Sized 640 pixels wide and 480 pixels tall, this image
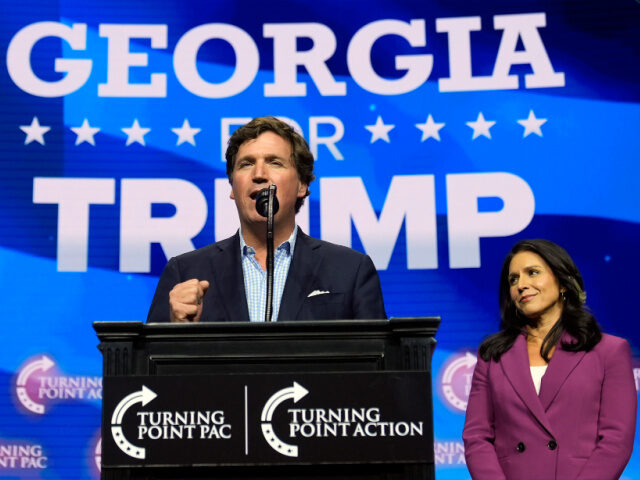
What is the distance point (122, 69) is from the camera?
12.5ft

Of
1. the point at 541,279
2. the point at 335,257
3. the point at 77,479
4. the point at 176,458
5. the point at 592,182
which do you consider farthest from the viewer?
the point at 592,182

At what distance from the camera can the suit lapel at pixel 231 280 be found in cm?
206

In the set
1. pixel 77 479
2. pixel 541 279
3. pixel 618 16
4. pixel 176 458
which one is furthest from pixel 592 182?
pixel 176 458

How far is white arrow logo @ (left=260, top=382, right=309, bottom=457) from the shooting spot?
1.46 meters

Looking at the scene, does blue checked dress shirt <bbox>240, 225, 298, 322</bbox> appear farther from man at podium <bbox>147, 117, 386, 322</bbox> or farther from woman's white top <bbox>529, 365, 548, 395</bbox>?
woman's white top <bbox>529, 365, 548, 395</bbox>

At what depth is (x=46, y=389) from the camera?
3.46m

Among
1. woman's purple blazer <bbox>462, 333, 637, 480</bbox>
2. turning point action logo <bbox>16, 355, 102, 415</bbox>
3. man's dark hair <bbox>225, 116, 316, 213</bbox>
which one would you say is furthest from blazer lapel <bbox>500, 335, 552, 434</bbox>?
turning point action logo <bbox>16, 355, 102, 415</bbox>

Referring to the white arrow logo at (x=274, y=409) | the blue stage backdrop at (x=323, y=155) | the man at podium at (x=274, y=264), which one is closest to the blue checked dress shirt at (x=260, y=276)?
the man at podium at (x=274, y=264)

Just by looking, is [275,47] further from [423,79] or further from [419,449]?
[419,449]

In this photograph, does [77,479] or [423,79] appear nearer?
[77,479]

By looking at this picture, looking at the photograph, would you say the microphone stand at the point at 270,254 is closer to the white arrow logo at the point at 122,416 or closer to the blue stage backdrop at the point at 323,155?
the white arrow logo at the point at 122,416

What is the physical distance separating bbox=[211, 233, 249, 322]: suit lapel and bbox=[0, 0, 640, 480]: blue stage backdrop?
140cm

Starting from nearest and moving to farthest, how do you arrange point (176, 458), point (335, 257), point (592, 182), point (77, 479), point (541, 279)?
point (176, 458) → point (335, 257) → point (541, 279) → point (77, 479) → point (592, 182)

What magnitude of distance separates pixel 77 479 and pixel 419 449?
2327 millimetres
